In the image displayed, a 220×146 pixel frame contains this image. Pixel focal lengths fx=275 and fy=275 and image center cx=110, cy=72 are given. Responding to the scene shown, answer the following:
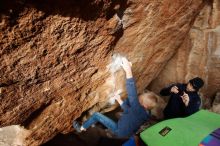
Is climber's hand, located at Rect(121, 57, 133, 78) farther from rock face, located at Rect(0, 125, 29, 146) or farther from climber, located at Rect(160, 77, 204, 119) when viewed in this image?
rock face, located at Rect(0, 125, 29, 146)

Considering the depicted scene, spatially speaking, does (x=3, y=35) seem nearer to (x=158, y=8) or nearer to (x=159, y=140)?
(x=159, y=140)

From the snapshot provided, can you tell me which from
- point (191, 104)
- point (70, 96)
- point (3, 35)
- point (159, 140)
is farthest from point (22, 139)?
point (191, 104)

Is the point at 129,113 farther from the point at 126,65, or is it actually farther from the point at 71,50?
the point at 71,50

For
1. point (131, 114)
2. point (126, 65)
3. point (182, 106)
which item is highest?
point (126, 65)

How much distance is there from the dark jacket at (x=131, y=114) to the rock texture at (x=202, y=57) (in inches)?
75.0

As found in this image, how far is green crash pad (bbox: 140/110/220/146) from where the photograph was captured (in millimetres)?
2502

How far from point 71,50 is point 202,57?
3.08 m

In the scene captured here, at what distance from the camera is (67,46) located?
310cm

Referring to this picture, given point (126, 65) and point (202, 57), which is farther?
point (202, 57)

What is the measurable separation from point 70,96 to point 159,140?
1516 mm

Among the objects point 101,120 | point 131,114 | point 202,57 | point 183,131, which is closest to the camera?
point 183,131

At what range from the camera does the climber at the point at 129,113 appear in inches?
150

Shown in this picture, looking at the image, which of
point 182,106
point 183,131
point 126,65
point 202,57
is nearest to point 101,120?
point 126,65

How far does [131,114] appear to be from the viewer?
3.90 m
